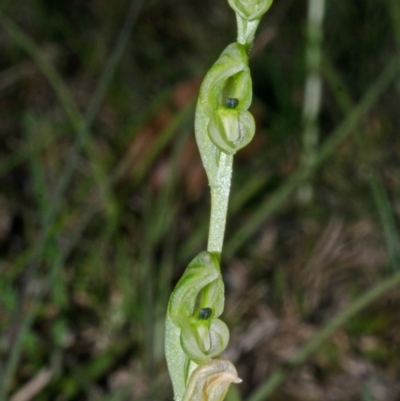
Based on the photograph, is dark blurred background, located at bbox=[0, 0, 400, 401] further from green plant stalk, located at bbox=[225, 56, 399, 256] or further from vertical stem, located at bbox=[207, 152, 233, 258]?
vertical stem, located at bbox=[207, 152, 233, 258]

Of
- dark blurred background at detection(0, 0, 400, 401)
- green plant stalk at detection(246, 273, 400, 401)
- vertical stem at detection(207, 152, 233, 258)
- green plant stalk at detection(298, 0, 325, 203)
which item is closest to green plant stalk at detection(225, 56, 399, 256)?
dark blurred background at detection(0, 0, 400, 401)

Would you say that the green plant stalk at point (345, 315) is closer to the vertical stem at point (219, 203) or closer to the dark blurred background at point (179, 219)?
the dark blurred background at point (179, 219)

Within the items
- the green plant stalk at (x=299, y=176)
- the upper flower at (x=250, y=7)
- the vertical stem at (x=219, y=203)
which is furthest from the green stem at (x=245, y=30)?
the green plant stalk at (x=299, y=176)

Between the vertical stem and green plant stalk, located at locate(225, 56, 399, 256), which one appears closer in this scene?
the vertical stem

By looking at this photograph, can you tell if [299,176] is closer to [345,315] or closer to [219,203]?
[345,315]

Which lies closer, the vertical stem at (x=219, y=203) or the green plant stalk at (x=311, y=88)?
the vertical stem at (x=219, y=203)

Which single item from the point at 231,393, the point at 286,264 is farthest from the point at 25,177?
the point at 231,393

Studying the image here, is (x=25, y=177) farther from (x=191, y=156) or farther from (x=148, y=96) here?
(x=148, y=96)
